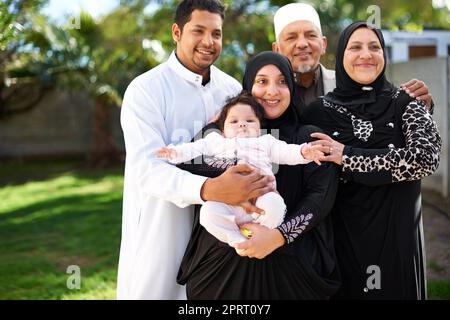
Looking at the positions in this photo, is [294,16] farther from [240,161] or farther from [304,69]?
[240,161]

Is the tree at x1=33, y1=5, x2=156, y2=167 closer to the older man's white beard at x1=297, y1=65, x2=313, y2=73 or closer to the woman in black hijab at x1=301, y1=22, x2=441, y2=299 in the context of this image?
the older man's white beard at x1=297, y1=65, x2=313, y2=73

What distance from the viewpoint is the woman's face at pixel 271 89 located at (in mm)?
2670

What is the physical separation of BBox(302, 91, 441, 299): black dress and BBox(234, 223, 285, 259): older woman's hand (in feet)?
1.63

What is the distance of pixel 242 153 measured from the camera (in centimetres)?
259

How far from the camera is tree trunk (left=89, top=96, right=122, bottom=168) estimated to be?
13.7 m

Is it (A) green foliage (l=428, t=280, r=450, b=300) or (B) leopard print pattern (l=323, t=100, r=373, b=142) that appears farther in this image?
(A) green foliage (l=428, t=280, r=450, b=300)

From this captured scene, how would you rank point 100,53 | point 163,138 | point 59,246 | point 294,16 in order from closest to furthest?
point 163,138 < point 294,16 < point 59,246 < point 100,53

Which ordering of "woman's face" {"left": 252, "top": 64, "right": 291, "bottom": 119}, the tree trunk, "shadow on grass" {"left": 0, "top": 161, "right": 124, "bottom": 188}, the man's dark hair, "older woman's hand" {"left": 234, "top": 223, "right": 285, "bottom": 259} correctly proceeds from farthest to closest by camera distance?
1. the tree trunk
2. "shadow on grass" {"left": 0, "top": 161, "right": 124, "bottom": 188}
3. the man's dark hair
4. "woman's face" {"left": 252, "top": 64, "right": 291, "bottom": 119}
5. "older woman's hand" {"left": 234, "top": 223, "right": 285, "bottom": 259}

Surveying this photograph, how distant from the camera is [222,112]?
269 cm

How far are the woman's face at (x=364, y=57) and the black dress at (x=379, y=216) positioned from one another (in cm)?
16

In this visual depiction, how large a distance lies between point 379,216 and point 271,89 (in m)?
0.81

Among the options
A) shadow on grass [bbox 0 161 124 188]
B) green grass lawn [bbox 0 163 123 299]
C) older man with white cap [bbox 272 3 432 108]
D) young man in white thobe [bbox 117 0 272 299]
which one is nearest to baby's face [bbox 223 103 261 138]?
young man in white thobe [bbox 117 0 272 299]

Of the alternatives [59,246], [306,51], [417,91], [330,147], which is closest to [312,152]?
[330,147]
